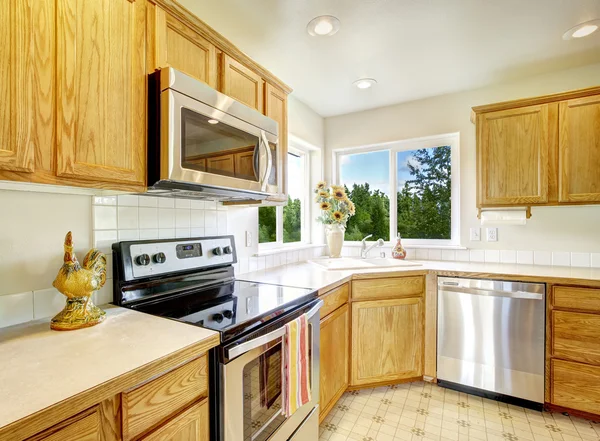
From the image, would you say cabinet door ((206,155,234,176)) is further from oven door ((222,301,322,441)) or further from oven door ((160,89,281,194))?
oven door ((222,301,322,441))

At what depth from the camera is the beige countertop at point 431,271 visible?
1816mm

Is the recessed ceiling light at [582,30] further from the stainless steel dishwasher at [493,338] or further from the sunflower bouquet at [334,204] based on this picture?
the sunflower bouquet at [334,204]

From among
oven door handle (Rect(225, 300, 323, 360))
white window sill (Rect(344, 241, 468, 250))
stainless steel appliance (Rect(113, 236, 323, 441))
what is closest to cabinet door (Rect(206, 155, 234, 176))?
stainless steel appliance (Rect(113, 236, 323, 441))

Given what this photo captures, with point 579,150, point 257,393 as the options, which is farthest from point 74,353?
point 579,150

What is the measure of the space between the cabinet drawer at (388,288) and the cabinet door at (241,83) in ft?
4.34

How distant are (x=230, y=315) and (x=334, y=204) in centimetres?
170

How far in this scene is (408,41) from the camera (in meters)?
1.90

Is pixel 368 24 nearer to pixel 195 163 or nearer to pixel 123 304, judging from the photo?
pixel 195 163

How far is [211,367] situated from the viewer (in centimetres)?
100

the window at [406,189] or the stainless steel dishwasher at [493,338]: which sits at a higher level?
the window at [406,189]

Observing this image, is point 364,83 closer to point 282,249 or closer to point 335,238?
point 335,238

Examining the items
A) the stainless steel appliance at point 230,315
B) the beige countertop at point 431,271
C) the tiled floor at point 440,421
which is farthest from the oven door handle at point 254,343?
the tiled floor at point 440,421

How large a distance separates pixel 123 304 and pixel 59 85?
2.80 ft

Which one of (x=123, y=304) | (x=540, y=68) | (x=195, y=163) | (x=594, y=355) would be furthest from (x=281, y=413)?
(x=540, y=68)
